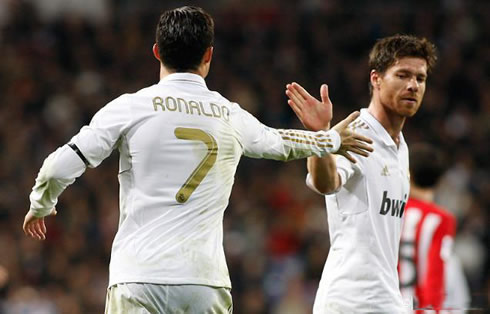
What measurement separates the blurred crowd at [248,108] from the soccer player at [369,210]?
16.6 ft

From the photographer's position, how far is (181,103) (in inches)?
136

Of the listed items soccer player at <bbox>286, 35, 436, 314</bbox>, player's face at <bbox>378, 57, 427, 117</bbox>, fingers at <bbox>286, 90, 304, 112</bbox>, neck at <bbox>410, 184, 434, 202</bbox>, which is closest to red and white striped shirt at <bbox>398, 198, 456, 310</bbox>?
neck at <bbox>410, 184, 434, 202</bbox>

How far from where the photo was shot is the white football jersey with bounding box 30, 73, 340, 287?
334cm

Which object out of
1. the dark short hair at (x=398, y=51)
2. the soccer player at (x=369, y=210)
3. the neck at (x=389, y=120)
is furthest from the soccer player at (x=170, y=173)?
the dark short hair at (x=398, y=51)

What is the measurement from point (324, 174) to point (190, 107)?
72cm

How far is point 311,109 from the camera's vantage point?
12.6 feet

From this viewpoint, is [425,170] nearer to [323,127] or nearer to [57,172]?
[323,127]

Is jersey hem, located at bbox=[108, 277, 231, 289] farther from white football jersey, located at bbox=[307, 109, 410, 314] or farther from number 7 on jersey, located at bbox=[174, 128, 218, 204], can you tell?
white football jersey, located at bbox=[307, 109, 410, 314]

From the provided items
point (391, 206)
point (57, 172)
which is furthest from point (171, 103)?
point (391, 206)

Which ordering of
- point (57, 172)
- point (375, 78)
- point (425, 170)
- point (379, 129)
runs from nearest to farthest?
point (57, 172) → point (379, 129) → point (375, 78) → point (425, 170)

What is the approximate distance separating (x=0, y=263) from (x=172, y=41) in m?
6.46

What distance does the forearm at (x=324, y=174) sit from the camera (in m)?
3.87

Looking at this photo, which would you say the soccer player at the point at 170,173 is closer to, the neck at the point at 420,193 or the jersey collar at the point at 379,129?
the jersey collar at the point at 379,129

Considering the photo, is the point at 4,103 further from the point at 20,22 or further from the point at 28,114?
the point at 20,22
